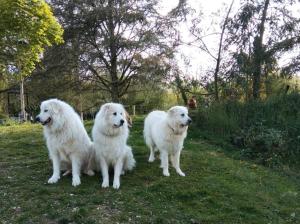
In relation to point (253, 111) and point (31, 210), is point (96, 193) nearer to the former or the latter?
point (31, 210)

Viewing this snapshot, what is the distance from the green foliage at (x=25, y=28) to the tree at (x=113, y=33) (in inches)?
398

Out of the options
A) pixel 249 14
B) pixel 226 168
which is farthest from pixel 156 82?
pixel 226 168

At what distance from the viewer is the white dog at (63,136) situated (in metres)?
6.55

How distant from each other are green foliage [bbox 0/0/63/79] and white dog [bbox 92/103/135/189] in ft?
17.8

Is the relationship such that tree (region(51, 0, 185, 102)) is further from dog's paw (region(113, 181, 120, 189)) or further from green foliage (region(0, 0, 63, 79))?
dog's paw (region(113, 181, 120, 189))

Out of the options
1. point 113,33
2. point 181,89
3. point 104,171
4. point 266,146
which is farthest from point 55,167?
point 113,33

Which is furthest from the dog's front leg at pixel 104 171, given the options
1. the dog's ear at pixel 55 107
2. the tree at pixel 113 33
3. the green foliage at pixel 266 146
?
the tree at pixel 113 33

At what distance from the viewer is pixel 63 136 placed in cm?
662

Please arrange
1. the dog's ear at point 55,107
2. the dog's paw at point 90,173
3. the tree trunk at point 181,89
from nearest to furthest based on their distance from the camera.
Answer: the dog's ear at point 55,107 < the dog's paw at point 90,173 < the tree trunk at point 181,89

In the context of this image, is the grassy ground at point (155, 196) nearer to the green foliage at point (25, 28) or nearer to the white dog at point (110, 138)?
the white dog at point (110, 138)

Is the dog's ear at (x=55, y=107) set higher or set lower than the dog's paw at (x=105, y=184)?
higher

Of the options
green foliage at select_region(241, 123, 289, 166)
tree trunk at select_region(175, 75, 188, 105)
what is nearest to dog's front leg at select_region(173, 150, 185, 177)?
green foliage at select_region(241, 123, 289, 166)

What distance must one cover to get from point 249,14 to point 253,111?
462 cm

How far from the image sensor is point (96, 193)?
6305 mm
